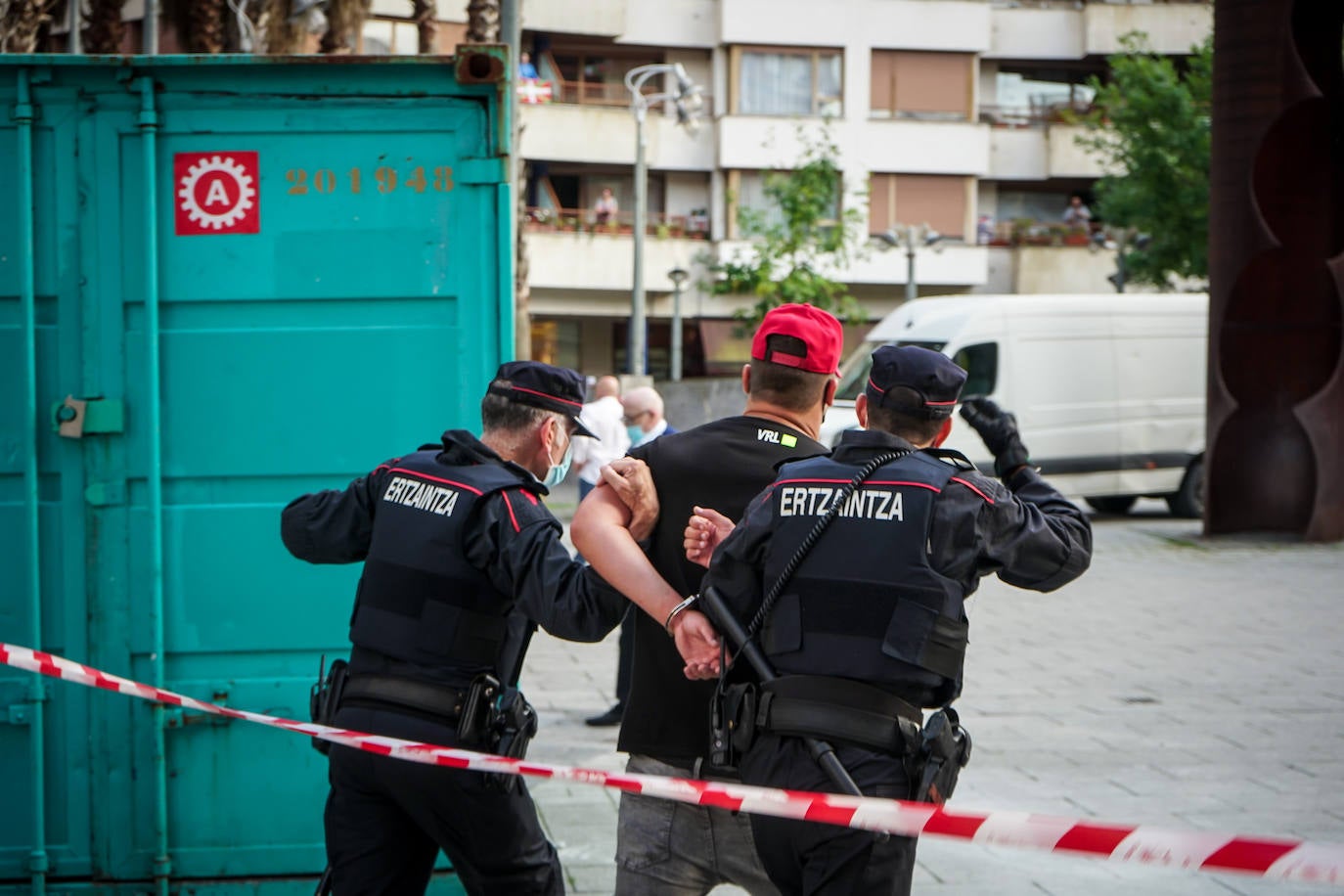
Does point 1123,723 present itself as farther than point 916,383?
Yes

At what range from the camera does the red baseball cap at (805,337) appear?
338cm

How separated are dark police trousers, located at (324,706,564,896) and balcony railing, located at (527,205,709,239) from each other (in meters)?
34.6

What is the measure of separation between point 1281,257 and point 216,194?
1312cm

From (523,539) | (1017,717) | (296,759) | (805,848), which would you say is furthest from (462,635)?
(1017,717)

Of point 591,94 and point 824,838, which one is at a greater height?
point 591,94

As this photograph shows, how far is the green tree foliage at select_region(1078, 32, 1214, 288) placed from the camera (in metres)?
29.8

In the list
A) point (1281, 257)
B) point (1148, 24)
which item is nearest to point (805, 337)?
point (1281, 257)

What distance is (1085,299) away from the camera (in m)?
18.4

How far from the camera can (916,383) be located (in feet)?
11.0

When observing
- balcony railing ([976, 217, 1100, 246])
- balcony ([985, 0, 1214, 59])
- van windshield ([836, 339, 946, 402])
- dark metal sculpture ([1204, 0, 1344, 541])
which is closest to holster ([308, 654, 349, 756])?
dark metal sculpture ([1204, 0, 1344, 541])

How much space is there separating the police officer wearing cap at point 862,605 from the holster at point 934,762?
0.05 ft

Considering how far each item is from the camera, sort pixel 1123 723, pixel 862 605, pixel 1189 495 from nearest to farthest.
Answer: pixel 862 605
pixel 1123 723
pixel 1189 495

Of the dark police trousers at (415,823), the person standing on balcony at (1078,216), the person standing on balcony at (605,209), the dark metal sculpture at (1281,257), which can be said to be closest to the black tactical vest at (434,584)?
the dark police trousers at (415,823)

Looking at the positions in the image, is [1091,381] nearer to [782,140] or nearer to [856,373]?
[856,373]
